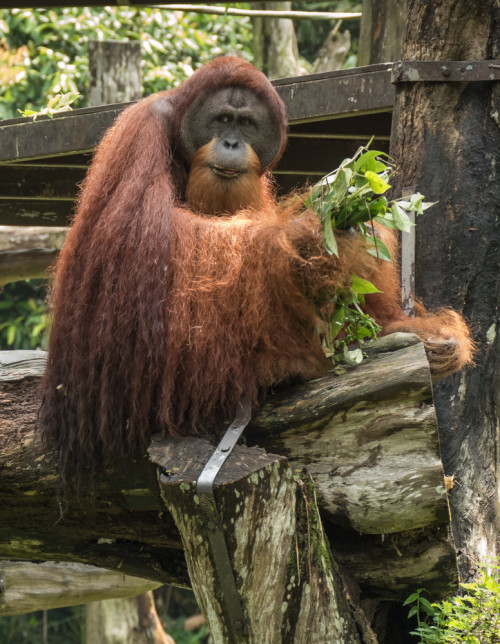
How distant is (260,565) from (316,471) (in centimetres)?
35

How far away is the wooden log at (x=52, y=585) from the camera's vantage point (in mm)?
4586

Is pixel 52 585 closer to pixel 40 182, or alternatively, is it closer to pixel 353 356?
pixel 40 182

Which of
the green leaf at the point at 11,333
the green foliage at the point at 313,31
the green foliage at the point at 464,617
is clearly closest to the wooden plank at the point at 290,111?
the green foliage at the point at 464,617

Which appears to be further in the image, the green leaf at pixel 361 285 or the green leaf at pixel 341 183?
the green leaf at pixel 361 285

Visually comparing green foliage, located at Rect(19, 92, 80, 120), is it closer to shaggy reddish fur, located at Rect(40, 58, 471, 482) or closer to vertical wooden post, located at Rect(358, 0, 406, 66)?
Answer: vertical wooden post, located at Rect(358, 0, 406, 66)

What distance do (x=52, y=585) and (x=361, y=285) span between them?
2.78 meters

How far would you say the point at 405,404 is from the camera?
2520mm

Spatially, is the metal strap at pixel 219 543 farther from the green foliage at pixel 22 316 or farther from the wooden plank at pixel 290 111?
the green foliage at pixel 22 316

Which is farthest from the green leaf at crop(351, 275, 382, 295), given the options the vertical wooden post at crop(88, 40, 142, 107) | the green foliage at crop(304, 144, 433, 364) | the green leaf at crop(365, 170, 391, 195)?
the vertical wooden post at crop(88, 40, 142, 107)

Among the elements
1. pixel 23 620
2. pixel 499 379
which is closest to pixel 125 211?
pixel 499 379

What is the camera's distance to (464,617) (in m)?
2.67

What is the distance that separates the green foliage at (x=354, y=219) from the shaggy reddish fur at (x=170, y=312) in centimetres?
4

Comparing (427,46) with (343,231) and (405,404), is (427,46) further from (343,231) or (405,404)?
(405,404)

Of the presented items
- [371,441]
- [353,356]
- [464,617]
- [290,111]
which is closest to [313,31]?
[290,111]
